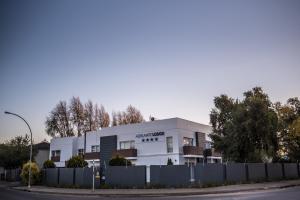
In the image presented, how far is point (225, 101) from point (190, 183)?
26961mm

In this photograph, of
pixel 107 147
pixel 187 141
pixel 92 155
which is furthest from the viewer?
pixel 92 155

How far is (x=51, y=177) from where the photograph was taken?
35719mm

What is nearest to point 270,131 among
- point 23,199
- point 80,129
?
point 23,199

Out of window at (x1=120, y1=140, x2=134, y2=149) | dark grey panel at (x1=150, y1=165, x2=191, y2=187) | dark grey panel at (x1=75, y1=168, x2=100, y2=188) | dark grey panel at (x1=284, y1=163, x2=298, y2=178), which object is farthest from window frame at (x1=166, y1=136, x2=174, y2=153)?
dark grey panel at (x1=284, y1=163, x2=298, y2=178)

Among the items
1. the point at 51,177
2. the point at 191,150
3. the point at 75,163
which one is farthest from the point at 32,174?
the point at 191,150

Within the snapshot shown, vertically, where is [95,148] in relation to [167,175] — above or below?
above

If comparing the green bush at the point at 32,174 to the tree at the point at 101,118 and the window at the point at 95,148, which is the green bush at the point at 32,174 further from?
the tree at the point at 101,118

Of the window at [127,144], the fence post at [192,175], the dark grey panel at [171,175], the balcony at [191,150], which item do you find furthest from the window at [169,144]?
the fence post at [192,175]

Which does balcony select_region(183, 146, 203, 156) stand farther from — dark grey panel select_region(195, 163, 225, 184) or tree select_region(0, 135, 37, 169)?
tree select_region(0, 135, 37, 169)

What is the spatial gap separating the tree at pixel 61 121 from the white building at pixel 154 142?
1926 centimetres

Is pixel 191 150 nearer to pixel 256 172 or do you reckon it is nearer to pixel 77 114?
pixel 256 172

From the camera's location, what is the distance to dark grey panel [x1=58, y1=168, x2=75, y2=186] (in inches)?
1295

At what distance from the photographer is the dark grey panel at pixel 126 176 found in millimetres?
28219

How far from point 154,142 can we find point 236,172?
1392 centimetres
